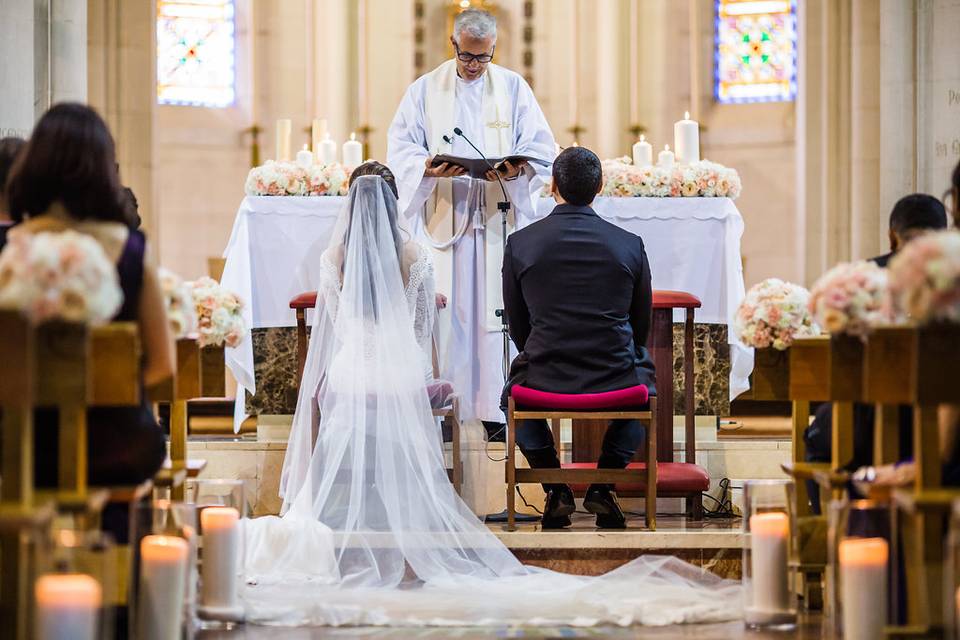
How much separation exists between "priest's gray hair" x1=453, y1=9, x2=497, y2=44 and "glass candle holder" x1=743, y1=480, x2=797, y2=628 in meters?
3.94

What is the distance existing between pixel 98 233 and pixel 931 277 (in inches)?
95.0

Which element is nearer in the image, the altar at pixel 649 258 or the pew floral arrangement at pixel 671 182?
the altar at pixel 649 258

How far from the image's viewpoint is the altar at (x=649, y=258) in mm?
8555

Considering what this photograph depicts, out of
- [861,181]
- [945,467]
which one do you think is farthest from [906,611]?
[861,181]

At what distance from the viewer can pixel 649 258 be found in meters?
8.65

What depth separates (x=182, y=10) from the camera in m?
13.8

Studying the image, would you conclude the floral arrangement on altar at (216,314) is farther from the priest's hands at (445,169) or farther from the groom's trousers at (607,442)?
the priest's hands at (445,169)

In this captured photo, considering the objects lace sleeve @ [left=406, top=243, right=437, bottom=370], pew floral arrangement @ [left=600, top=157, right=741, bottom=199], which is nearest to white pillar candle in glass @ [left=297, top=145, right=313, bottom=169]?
lace sleeve @ [left=406, top=243, right=437, bottom=370]

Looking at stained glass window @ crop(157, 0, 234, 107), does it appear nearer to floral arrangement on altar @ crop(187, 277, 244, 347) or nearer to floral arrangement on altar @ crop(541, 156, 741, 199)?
floral arrangement on altar @ crop(541, 156, 741, 199)

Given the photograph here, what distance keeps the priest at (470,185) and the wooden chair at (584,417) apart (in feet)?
3.79

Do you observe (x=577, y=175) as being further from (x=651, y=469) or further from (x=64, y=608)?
(x=64, y=608)

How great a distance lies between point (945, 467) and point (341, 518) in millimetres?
3160

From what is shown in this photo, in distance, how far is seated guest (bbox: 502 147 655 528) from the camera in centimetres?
694

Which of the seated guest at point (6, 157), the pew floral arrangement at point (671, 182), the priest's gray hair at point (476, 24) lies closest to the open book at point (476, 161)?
the pew floral arrangement at point (671, 182)
